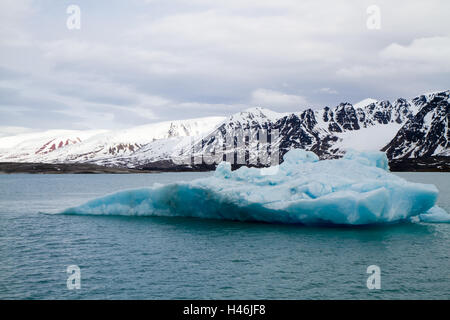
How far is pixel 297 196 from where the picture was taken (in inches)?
895

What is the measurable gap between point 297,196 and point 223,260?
25.6 feet

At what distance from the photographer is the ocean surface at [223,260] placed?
503 inches

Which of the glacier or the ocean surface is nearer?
the ocean surface

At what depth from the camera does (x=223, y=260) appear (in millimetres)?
16281

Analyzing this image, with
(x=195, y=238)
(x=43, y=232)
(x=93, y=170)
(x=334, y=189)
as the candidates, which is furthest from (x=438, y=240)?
(x=93, y=170)

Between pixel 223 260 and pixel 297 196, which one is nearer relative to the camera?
pixel 223 260

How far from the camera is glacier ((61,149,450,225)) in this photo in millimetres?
21936

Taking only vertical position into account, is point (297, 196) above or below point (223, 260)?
above

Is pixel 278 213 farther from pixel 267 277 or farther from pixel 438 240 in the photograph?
pixel 267 277

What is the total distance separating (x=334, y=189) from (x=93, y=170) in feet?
541

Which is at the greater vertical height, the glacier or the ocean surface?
the glacier

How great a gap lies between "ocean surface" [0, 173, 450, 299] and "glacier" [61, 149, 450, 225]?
2.88ft
